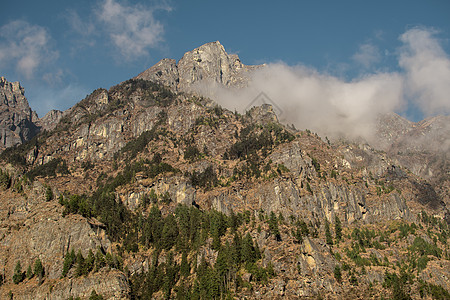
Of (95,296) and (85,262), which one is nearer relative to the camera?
(95,296)

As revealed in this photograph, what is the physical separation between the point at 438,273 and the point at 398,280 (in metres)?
24.8

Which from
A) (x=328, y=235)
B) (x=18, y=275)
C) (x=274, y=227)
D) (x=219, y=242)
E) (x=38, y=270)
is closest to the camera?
(x=18, y=275)

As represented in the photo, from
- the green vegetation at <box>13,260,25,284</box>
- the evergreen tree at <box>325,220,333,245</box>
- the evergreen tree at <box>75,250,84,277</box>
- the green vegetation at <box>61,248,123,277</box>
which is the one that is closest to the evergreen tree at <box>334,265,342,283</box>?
the evergreen tree at <box>325,220,333,245</box>

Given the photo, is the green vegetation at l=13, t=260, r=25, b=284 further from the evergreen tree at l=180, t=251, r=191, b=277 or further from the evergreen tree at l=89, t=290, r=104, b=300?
the evergreen tree at l=180, t=251, r=191, b=277

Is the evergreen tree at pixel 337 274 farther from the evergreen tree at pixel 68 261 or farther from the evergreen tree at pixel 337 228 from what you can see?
the evergreen tree at pixel 68 261

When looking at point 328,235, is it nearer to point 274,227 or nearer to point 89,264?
point 274,227

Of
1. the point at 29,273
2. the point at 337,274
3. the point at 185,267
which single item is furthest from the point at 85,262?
the point at 337,274

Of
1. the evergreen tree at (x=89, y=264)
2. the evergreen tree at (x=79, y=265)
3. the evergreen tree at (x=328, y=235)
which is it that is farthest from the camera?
the evergreen tree at (x=328, y=235)

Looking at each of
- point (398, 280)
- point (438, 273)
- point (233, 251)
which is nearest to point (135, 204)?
point (233, 251)

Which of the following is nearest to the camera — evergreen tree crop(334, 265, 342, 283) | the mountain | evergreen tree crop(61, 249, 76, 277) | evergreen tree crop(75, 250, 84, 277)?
evergreen tree crop(75, 250, 84, 277)

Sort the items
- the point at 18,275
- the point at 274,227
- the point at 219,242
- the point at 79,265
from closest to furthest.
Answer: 1. the point at 18,275
2. the point at 79,265
3. the point at 219,242
4. the point at 274,227

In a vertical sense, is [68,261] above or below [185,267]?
above

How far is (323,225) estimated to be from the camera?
577ft

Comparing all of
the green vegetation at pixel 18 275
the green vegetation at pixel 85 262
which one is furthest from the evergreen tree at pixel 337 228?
the green vegetation at pixel 18 275
